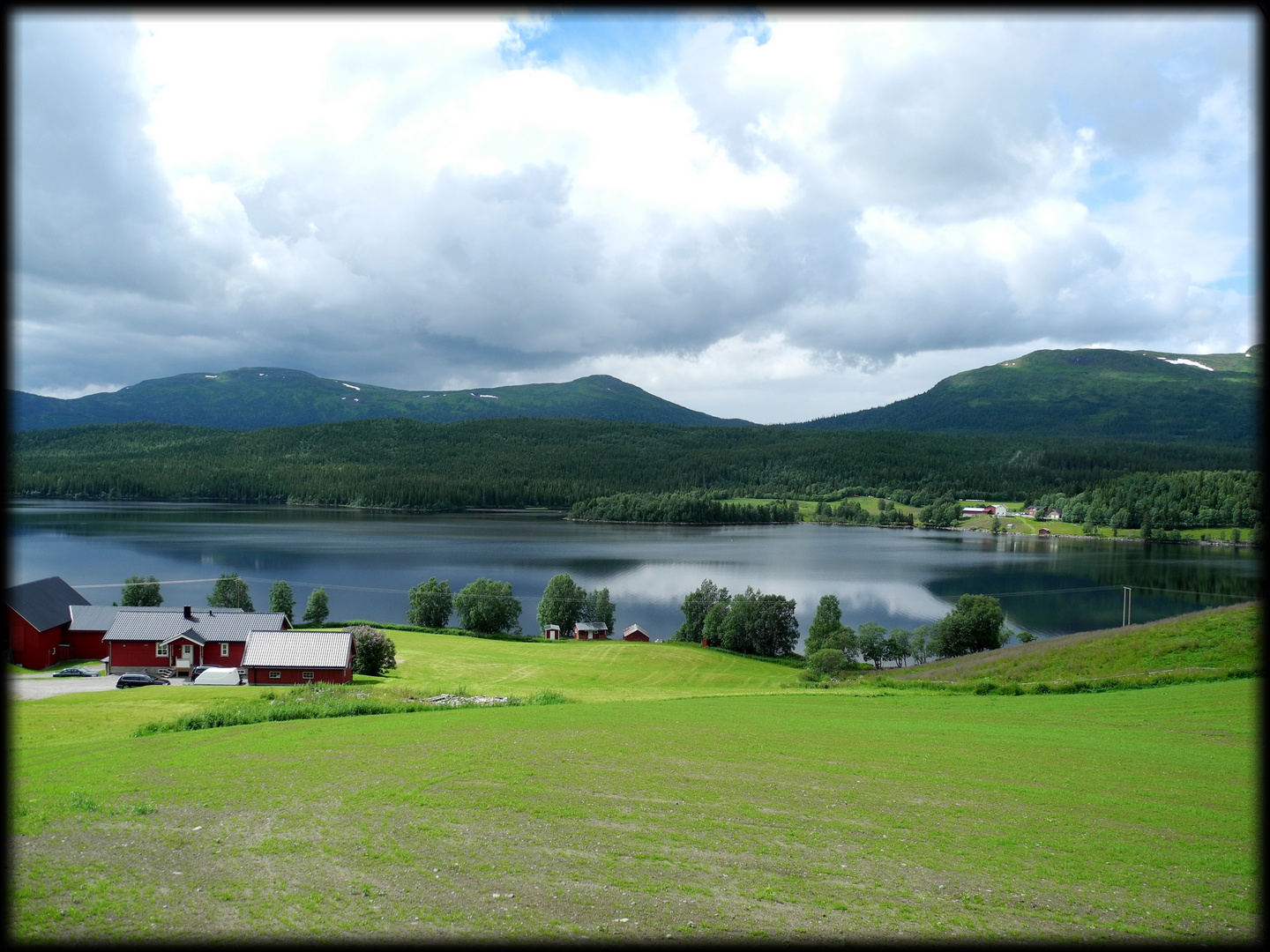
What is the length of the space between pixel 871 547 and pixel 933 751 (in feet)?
322

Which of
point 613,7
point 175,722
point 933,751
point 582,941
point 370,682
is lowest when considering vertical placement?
point 370,682

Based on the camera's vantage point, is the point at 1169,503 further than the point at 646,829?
Yes

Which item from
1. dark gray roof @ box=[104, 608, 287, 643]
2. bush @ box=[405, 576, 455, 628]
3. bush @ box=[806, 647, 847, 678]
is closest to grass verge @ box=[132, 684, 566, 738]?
dark gray roof @ box=[104, 608, 287, 643]

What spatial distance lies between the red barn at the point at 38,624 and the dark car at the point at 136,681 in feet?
25.3

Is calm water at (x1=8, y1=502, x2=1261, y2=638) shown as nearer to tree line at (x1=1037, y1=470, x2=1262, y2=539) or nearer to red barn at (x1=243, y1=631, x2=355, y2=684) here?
tree line at (x1=1037, y1=470, x2=1262, y2=539)

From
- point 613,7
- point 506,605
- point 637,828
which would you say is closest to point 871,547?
point 506,605

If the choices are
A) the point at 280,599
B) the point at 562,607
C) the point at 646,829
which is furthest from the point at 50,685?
the point at 646,829

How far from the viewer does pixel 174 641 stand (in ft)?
118

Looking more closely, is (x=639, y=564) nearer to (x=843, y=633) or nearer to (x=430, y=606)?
(x=430, y=606)

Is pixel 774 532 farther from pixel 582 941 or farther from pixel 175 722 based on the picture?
pixel 582 941

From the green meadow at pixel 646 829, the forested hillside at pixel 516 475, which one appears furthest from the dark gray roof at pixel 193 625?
the forested hillside at pixel 516 475

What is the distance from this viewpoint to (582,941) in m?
6.05

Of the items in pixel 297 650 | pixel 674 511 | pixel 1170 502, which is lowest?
pixel 297 650

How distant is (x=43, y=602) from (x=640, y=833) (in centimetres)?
4256
